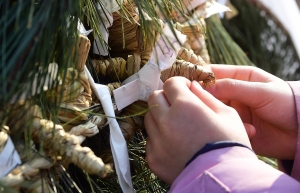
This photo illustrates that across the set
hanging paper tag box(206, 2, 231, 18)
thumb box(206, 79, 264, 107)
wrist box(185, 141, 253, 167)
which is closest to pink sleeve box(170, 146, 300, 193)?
wrist box(185, 141, 253, 167)

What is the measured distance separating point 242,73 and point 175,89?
6.4 inches

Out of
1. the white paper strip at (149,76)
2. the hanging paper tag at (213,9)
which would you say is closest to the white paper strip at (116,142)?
the white paper strip at (149,76)

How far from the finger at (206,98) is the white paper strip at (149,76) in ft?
0.12

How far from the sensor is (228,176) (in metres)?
0.41

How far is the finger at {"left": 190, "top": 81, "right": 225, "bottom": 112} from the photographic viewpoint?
48cm

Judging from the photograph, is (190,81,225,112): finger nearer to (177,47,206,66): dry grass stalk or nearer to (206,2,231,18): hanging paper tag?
(177,47,206,66): dry grass stalk

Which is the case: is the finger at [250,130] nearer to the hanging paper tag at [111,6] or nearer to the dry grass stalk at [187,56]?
the dry grass stalk at [187,56]

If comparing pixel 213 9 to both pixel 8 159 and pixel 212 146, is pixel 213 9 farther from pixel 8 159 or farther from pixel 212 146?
pixel 8 159

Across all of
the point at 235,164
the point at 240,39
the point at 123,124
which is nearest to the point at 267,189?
the point at 235,164

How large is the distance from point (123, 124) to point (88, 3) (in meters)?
0.11

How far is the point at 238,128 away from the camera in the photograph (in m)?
0.46

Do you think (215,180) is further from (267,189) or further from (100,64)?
(100,64)

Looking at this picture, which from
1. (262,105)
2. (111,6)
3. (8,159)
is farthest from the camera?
(262,105)

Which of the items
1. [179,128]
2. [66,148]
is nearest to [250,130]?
[179,128]
